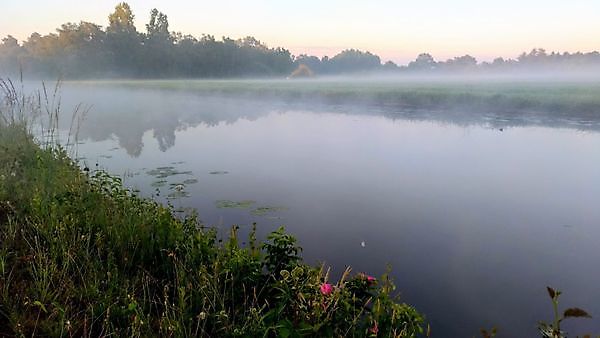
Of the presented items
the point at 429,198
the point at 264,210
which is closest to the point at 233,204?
the point at 264,210

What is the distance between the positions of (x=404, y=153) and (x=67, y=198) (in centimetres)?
985

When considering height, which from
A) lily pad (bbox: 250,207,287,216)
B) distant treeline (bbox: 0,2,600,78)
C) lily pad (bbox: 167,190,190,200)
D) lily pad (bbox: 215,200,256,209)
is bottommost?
lily pad (bbox: 250,207,287,216)

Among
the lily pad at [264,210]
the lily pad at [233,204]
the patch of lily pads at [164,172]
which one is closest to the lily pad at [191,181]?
the patch of lily pads at [164,172]

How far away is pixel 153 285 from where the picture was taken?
3.69 metres

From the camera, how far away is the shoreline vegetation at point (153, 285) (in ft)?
9.41

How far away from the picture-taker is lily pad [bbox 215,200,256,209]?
7215 mm

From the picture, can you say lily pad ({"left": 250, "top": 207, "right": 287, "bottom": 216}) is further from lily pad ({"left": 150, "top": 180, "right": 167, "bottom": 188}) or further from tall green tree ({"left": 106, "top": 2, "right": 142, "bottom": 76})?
tall green tree ({"left": 106, "top": 2, "right": 142, "bottom": 76})

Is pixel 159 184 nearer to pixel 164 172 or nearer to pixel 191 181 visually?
pixel 191 181

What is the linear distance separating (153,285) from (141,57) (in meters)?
93.7

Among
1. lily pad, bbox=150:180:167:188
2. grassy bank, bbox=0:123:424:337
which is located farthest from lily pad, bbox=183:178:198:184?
grassy bank, bbox=0:123:424:337

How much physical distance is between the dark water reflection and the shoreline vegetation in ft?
3.54

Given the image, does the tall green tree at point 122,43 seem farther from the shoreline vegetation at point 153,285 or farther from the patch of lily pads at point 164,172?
the shoreline vegetation at point 153,285

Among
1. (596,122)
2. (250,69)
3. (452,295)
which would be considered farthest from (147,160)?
(250,69)

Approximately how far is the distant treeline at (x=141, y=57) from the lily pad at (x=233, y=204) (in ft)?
264
